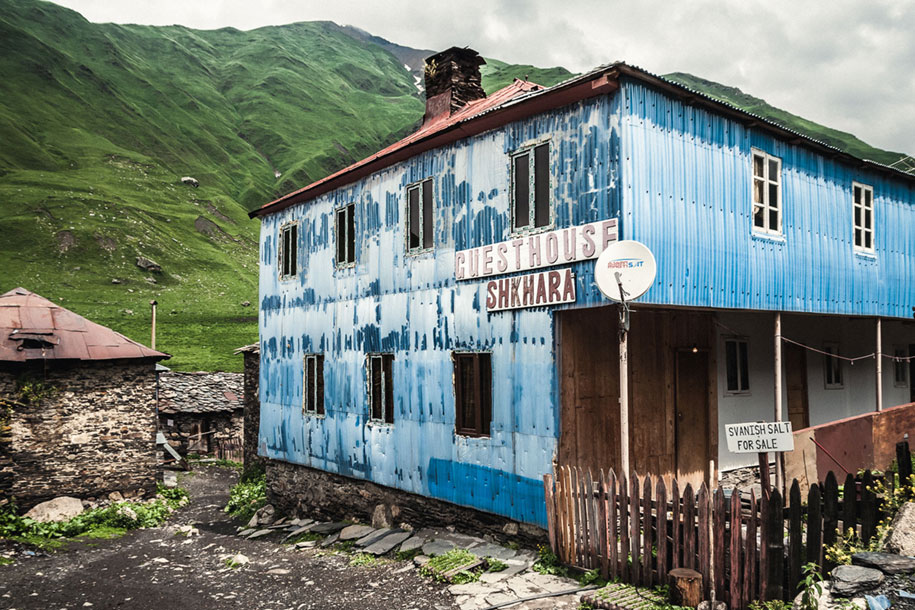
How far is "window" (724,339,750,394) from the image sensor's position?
1398 cm

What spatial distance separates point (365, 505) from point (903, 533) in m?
10.5

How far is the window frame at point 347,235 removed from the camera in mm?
15659

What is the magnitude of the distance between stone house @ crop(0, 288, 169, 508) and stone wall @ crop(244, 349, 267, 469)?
15.2 ft

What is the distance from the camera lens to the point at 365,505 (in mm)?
14984

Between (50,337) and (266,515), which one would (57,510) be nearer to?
(50,337)

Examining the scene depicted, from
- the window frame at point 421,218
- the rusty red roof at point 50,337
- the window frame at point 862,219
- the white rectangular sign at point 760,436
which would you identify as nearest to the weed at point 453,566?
the white rectangular sign at point 760,436

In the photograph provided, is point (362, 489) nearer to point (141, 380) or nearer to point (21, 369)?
point (141, 380)

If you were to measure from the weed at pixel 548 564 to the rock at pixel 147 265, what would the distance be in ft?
260

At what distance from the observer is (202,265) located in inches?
3465

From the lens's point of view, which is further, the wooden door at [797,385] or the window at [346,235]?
the window at [346,235]

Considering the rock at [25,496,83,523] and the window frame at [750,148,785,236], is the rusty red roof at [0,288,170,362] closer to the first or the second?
the rock at [25,496,83,523]

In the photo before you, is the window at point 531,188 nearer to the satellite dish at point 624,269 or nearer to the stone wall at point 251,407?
the satellite dish at point 624,269

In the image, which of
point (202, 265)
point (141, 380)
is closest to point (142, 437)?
point (141, 380)

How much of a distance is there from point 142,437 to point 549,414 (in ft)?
46.5
